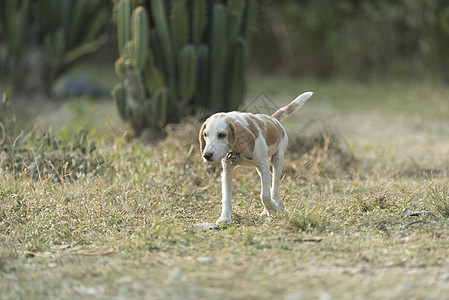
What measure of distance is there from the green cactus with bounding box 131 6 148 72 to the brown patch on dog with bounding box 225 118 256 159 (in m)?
3.58

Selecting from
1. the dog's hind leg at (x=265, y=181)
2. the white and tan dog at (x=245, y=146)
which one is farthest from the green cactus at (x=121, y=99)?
the dog's hind leg at (x=265, y=181)

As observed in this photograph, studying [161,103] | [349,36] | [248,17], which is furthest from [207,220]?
[349,36]

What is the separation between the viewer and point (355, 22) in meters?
16.9

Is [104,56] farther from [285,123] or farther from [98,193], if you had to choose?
[98,193]

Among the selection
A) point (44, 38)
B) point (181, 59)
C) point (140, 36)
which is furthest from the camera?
point (44, 38)

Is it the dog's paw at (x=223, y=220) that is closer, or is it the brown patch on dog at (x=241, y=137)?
the brown patch on dog at (x=241, y=137)

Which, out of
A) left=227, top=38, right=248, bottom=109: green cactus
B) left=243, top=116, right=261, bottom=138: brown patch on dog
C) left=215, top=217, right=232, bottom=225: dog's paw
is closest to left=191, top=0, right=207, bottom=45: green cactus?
left=227, top=38, right=248, bottom=109: green cactus

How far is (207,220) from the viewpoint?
490cm

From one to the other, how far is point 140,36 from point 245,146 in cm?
366

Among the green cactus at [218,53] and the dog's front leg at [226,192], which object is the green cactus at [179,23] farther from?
the dog's front leg at [226,192]

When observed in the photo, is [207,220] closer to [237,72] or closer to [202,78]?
[237,72]

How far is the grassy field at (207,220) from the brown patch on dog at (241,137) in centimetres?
50

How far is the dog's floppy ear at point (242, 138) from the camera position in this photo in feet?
14.6

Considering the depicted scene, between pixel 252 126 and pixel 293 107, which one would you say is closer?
pixel 252 126
